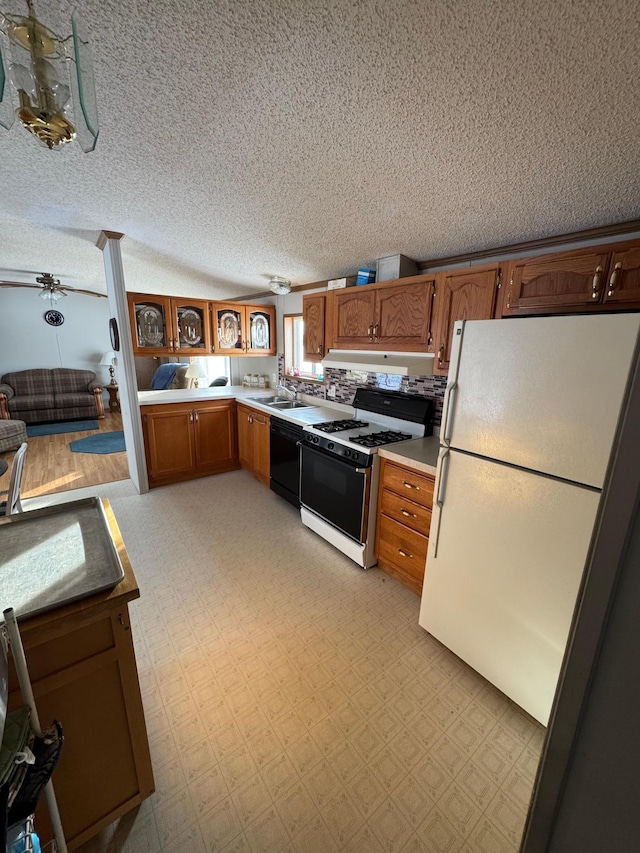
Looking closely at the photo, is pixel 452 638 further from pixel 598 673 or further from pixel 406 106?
pixel 406 106

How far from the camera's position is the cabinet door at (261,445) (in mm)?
3551

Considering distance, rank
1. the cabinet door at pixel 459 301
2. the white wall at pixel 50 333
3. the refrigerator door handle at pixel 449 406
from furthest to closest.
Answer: the white wall at pixel 50 333, the cabinet door at pixel 459 301, the refrigerator door handle at pixel 449 406

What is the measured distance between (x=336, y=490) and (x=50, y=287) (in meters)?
5.15

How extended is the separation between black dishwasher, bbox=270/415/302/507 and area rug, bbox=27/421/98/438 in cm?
418

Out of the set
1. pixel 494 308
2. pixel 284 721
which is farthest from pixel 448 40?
pixel 284 721

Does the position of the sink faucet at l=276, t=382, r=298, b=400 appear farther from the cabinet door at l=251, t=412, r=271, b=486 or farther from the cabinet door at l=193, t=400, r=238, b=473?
the cabinet door at l=193, t=400, r=238, b=473

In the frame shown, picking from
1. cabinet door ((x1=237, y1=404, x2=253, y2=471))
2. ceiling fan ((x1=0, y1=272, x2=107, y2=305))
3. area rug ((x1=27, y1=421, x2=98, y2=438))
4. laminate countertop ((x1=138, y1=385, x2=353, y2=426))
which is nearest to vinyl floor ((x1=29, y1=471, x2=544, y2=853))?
laminate countertop ((x1=138, y1=385, x2=353, y2=426))

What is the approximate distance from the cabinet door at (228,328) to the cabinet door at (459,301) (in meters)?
2.64

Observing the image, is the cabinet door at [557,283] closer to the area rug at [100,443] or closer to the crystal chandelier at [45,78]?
the crystal chandelier at [45,78]

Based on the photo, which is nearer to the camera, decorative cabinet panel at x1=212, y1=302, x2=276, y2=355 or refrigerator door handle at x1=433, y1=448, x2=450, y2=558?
refrigerator door handle at x1=433, y1=448, x2=450, y2=558

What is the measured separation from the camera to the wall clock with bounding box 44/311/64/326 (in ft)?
20.7

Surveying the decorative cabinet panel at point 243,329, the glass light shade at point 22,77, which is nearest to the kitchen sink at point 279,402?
the decorative cabinet panel at point 243,329

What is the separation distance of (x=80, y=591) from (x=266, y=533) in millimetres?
2047

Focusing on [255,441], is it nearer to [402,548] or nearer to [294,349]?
[294,349]
